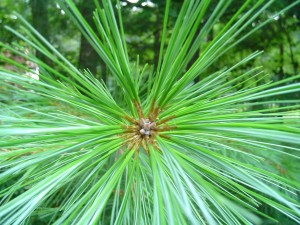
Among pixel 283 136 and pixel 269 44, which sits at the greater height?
pixel 269 44

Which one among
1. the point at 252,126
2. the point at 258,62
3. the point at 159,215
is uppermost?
the point at 258,62

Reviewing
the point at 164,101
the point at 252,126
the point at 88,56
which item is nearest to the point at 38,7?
the point at 88,56

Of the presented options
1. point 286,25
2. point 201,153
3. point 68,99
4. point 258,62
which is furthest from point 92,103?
point 258,62

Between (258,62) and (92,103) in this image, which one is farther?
(258,62)

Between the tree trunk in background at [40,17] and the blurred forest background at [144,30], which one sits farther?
the tree trunk in background at [40,17]

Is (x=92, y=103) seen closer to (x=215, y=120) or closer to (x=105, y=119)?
(x=105, y=119)

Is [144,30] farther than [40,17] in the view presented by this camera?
Yes

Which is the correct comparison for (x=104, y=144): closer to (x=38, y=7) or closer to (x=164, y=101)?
(x=164, y=101)

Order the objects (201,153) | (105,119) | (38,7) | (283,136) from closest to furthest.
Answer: (283,136), (201,153), (105,119), (38,7)

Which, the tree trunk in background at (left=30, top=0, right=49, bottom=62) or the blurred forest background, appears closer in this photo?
the blurred forest background

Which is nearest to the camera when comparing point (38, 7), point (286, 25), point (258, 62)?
point (38, 7)
